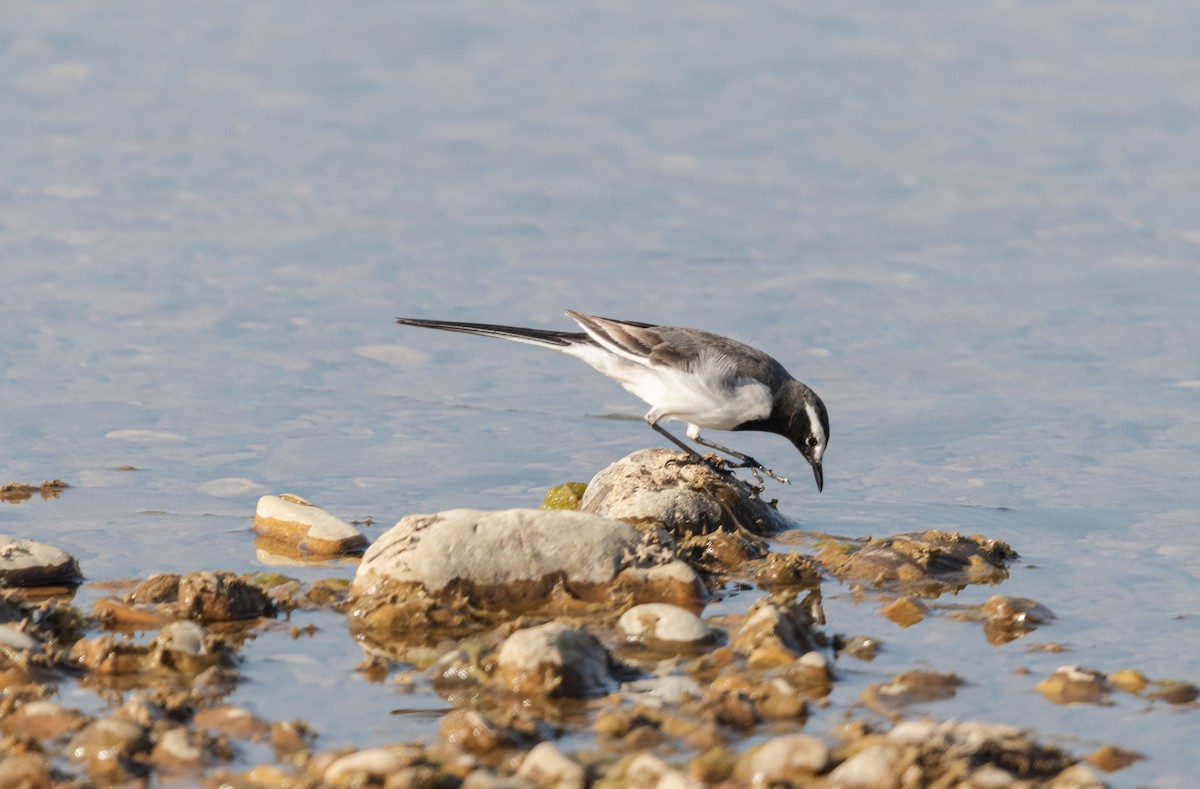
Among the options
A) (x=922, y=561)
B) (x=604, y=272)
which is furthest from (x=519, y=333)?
(x=604, y=272)

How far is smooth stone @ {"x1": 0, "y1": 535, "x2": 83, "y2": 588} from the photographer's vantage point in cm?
798

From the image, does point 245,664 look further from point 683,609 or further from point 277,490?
point 277,490

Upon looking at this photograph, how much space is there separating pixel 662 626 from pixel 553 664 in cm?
91

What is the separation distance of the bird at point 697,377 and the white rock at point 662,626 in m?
2.66

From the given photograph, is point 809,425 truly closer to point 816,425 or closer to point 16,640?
point 816,425

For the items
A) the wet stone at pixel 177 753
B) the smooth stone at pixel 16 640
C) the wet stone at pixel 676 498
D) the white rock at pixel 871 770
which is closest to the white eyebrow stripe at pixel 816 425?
the wet stone at pixel 676 498

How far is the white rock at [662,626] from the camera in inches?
283

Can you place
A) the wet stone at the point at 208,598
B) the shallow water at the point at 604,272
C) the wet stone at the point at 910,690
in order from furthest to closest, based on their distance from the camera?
1. the shallow water at the point at 604,272
2. the wet stone at the point at 208,598
3. the wet stone at the point at 910,690

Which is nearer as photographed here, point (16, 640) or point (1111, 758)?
point (1111, 758)

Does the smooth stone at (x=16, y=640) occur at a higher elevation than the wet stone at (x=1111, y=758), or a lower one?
higher

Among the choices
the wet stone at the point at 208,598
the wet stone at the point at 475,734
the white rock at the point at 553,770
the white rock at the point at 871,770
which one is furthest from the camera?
the wet stone at the point at 208,598

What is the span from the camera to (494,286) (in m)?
14.5

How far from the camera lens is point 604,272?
14766mm

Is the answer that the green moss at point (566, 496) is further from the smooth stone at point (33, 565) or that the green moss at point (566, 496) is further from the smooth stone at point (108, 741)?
the smooth stone at point (108, 741)
